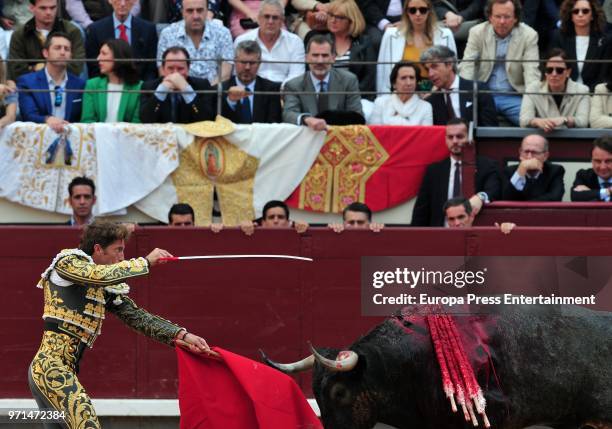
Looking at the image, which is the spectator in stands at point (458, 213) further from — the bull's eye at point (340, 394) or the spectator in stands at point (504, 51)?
the bull's eye at point (340, 394)

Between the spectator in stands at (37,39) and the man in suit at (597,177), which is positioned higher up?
the spectator in stands at (37,39)

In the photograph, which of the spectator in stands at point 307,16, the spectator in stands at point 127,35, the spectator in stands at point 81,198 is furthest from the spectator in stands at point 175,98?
the spectator in stands at point 307,16

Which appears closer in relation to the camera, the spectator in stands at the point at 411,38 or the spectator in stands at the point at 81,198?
the spectator in stands at the point at 81,198

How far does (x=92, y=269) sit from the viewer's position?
6820mm

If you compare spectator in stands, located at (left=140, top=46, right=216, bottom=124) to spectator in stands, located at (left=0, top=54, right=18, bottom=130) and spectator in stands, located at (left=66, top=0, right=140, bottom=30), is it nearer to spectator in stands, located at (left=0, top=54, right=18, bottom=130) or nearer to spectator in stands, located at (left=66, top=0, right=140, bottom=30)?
spectator in stands, located at (left=0, top=54, right=18, bottom=130)

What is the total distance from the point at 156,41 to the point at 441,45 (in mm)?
2058

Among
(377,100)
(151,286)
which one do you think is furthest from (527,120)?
(151,286)

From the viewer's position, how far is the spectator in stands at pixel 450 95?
414 inches

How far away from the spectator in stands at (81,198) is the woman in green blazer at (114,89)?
75 centimetres

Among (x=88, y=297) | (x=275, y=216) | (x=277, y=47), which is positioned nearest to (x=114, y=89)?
(x=277, y=47)

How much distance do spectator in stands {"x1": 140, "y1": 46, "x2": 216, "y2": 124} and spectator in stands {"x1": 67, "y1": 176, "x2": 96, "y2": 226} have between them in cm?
77

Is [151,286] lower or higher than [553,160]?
lower

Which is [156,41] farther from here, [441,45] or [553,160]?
[553,160]

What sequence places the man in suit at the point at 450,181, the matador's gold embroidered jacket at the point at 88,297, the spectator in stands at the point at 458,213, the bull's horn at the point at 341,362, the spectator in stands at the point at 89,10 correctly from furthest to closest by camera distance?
1. the spectator in stands at the point at 89,10
2. the man in suit at the point at 450,181
3. the spectator in stands at the point at 458,213
4. the bull's horn at the point at 341,362
5. the matador's gold embroidered jacket at the point at 88,297
